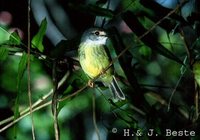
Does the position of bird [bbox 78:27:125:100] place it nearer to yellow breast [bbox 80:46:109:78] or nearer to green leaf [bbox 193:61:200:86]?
yellow breast [bbox 80:46:109:78]

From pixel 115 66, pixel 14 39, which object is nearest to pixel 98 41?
pixel 115 66

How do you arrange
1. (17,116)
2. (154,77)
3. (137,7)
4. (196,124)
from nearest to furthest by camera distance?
(137,7) → (17,116) → (196,124) → (154,77)

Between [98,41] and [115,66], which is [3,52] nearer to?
[115,66]

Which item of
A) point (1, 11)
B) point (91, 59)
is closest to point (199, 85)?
point (91, 59)

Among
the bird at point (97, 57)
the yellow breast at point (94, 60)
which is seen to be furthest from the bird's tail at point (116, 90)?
the yellow breast at point (94, 60)

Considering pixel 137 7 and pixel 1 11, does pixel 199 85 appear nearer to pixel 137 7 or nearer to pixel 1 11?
pixel 137 7

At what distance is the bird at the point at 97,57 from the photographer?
228cm

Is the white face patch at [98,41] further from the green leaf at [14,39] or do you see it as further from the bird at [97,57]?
the green leaf at [14,39]

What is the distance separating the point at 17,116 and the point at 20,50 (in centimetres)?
27

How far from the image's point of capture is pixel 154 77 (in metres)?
3.41

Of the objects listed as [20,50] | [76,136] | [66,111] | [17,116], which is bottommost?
[76,136]

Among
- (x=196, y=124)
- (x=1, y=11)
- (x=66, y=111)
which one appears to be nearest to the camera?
(x=196, y=124)

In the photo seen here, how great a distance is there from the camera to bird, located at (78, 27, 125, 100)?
2.28 m

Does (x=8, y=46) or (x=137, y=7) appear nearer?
(x=137, y=7)
